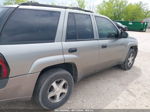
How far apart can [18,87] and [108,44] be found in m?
2.25

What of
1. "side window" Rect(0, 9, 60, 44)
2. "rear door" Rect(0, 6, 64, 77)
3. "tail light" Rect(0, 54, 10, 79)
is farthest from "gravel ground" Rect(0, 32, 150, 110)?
"side window" Rect(0, 9, 60, 44)

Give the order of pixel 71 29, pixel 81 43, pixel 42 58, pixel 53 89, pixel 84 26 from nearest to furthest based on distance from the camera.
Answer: pixel 42 58, pixel 53 89, pixel 71 29, pixel 81 43, pixel 84 26

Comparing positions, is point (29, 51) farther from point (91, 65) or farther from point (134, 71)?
point (134, 71)

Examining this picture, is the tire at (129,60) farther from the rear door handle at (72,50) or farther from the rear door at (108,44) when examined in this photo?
the rear door handle at (72,50)

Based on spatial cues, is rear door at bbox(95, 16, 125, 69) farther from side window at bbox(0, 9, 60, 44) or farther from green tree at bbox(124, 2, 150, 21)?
green tree at bbox(124, 2, 150, 21)

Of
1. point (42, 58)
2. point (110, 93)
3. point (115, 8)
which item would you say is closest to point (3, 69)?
point (42, 58)

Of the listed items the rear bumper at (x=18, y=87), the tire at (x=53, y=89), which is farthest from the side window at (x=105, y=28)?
the rear bumper at (x=18, y=87)

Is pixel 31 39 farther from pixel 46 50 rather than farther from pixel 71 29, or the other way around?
pixel 71 29

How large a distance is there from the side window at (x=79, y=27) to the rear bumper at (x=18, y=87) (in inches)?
38.3

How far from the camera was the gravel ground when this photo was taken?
2.69 metres

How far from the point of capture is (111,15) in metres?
43.8

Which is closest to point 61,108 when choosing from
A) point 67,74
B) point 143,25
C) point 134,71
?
point 67,74

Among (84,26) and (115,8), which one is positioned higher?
(115,8)

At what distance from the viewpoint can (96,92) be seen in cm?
320
